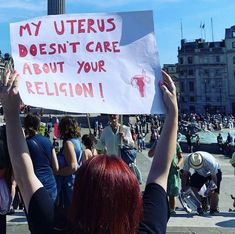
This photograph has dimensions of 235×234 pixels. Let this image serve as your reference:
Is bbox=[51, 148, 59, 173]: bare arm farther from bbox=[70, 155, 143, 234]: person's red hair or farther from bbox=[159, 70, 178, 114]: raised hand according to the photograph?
bbox=[70, 155, 143, 234]: person's red hair

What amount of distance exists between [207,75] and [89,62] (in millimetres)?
90943

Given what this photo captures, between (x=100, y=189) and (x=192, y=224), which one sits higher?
(x=100, y=189)

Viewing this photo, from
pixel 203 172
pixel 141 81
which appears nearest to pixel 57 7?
pixel 203 172

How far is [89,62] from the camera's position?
9.25ft

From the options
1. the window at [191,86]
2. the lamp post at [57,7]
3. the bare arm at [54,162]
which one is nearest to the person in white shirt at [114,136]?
the bare arm at [54,162]

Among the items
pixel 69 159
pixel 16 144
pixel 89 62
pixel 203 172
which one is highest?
pixel 89 62

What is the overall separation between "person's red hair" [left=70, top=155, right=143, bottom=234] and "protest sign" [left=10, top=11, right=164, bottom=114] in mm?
1029

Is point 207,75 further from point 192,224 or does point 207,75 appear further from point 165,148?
point 165,148

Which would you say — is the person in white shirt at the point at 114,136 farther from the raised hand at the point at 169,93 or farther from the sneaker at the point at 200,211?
the raised hand at the point at 169,93

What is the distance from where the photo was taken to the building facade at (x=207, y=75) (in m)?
89.8

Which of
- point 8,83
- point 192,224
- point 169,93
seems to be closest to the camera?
point 8,83

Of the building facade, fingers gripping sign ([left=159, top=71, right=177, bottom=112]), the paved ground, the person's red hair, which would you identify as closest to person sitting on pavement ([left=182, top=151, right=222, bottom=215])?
the paved ground

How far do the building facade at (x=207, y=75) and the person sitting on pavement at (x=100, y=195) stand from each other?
88.4 meters

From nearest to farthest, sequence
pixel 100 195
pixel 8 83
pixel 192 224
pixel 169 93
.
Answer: pixel 100 195 → pixel 8 83 → pixel 169 93 → pixel 192 224
